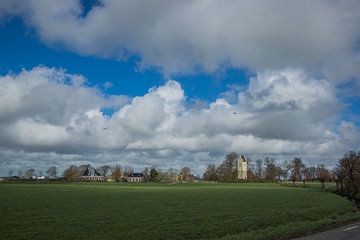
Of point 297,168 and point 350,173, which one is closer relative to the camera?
point 350,173

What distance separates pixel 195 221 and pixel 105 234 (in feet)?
25.9

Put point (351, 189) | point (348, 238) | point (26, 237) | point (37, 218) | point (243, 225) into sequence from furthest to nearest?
point (351, 189) < point (37, 218) < point (243, 225) < point (26, 237) < point (348, 238)

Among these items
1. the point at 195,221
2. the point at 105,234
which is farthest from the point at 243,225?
the point at 105,234

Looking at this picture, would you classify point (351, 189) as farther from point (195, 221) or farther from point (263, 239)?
point (263, 239)

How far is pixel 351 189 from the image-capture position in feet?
264

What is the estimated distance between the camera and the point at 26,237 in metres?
20.7

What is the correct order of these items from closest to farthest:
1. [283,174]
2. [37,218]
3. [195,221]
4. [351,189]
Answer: [195,221]
[37,218]
[351,189]
[283,174]

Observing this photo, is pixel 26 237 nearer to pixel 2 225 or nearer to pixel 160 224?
pixel 2 225

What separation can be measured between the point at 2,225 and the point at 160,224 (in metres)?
9.52

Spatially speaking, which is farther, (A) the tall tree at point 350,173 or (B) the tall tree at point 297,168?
(B) the tall tree at point 297,168

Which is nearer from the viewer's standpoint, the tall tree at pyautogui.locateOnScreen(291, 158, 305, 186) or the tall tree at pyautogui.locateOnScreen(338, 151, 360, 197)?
the tall tree at pyautogui.locateOnScreen(338, 151, 360, 197)

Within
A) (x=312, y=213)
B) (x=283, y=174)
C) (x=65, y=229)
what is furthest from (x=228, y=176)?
(x=65, y=229)

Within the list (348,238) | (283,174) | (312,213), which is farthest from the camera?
(283,174)

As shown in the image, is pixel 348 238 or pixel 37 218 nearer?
pixel 348 238
